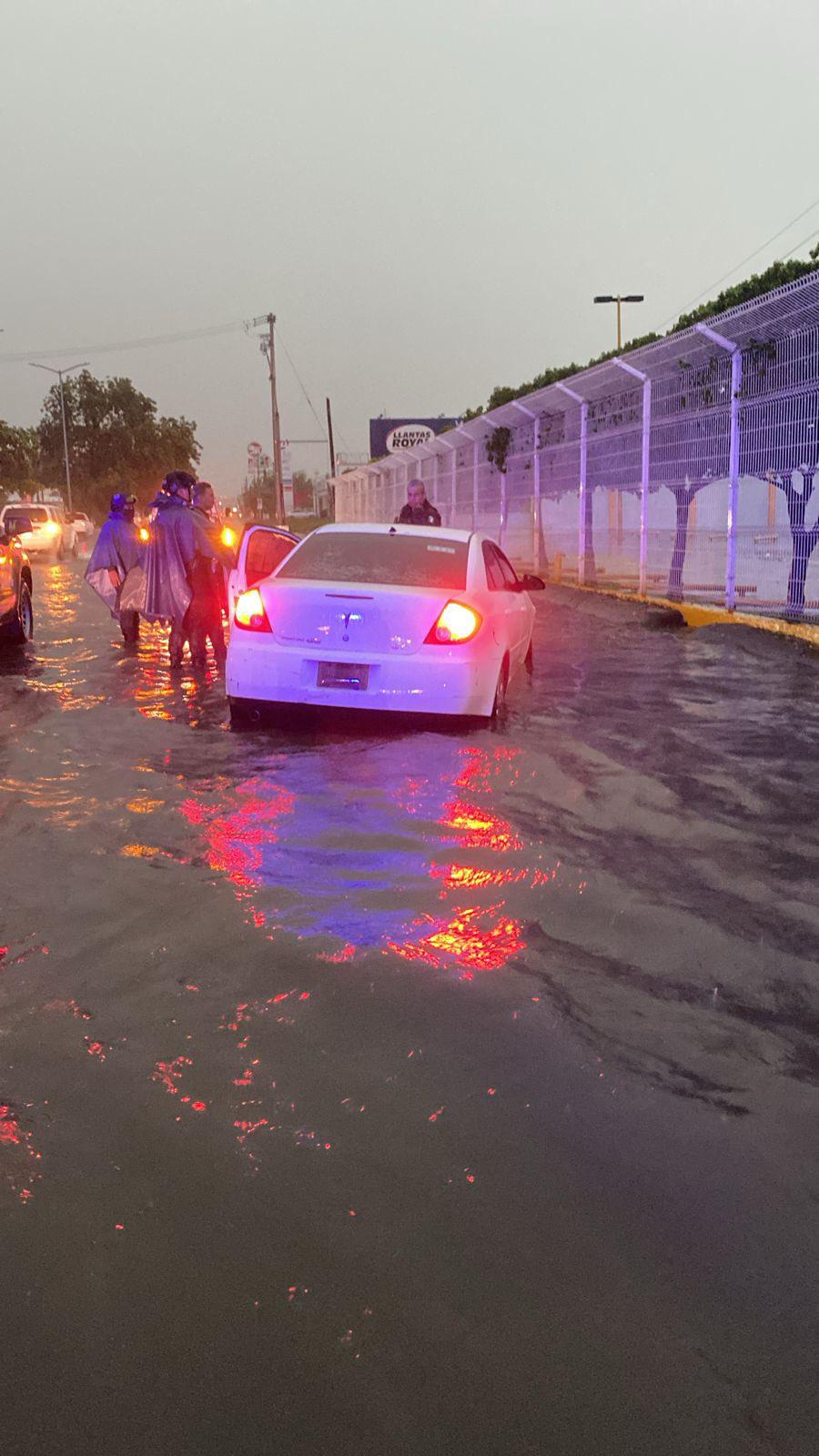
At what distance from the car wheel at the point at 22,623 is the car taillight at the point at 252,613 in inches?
273

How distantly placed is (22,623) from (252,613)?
744 centimetres

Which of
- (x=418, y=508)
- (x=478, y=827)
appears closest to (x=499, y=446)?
(x=418, y=508)

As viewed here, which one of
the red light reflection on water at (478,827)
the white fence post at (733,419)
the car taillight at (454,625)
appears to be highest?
the white fence post at (733,419)

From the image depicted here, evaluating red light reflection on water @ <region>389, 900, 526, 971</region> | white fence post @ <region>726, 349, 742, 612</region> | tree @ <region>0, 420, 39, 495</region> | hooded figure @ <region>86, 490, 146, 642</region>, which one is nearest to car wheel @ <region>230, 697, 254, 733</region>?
red light reflection on water @ <region>389, 900, 526, 971</region>

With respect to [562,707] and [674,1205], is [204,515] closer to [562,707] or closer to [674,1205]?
[562,707]

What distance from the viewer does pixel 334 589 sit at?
27.8 ft

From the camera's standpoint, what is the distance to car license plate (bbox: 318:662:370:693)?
834 cm

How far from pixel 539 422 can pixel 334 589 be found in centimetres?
1903

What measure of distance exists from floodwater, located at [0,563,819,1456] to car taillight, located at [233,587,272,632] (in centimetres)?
162

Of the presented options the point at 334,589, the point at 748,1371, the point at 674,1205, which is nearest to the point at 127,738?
the point at 334,589

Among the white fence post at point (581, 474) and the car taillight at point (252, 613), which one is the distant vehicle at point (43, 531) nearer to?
the white fence post at point (581, 474)

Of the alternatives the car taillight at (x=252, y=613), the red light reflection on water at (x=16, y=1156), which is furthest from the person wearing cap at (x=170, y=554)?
the red light reflection on water at (x=16, y=1156)

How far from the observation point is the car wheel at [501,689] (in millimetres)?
8859

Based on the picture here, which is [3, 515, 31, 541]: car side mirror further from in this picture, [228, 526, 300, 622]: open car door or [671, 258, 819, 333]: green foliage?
[671, 258, 819, 333]: green foliage
